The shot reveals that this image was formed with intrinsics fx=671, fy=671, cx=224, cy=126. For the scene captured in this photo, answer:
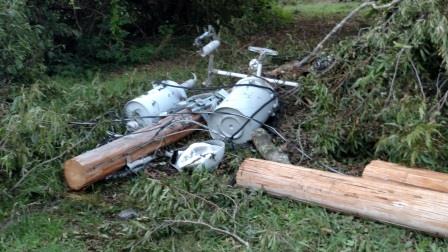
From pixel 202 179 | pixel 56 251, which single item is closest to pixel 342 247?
pixel 202 179

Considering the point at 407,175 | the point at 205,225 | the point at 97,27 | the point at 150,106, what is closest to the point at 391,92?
the point at 407,175

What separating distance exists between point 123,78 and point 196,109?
2.07 meters

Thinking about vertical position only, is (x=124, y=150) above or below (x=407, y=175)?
below

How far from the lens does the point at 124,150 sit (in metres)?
4.61

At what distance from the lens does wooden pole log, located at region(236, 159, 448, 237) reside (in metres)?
3.53

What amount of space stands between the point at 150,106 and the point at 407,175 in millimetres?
2220

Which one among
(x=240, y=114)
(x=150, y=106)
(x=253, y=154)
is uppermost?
(x=240, y=114)

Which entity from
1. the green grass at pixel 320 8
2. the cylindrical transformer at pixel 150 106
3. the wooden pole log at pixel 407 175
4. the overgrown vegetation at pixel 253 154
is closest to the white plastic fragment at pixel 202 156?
the overgrown vegetation at pixel 253 154

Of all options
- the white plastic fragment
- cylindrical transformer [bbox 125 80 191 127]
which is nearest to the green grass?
cylindrical transformer [bbox 125 80 191 127]

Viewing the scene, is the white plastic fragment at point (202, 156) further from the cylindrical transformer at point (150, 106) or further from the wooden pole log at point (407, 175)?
the wooden pole log at point (407, 175)

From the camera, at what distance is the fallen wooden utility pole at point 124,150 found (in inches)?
171

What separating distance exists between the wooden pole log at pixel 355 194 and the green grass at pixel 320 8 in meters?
7.12

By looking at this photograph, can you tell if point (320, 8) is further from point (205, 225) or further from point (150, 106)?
point (205, 225)

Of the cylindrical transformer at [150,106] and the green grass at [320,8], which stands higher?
the cylindrical transformer at [150,106]
